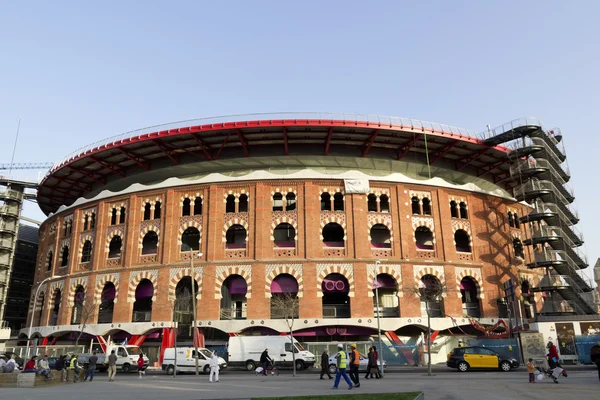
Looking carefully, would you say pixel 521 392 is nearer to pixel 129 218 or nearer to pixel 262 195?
pixel 262 195

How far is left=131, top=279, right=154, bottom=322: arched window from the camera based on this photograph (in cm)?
3807

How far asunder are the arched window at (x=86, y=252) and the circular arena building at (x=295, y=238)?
0.44ft

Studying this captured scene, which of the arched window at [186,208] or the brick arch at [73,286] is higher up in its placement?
the arched window at [186,208]

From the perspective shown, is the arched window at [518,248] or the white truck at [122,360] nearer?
the white truck at [122,360]

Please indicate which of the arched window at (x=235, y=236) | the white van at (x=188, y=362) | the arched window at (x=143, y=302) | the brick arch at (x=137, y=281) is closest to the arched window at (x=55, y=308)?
the arched window at (x=143, y=302)

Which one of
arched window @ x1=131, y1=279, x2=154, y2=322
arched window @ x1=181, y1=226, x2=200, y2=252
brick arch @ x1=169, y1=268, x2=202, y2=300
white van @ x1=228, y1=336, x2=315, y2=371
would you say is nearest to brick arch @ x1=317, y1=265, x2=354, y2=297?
white van @ x1=228, y1=336, x2=315, y2=371

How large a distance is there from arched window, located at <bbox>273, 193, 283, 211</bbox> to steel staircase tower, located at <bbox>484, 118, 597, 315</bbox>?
58.7 feet

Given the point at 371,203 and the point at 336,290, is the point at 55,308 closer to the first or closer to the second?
the point at 336,290

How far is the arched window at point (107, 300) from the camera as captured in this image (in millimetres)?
39969

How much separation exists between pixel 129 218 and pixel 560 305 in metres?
35.3

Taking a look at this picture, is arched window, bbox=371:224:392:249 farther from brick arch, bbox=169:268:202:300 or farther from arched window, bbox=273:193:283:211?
brick arch, bbox=169:268:202:300

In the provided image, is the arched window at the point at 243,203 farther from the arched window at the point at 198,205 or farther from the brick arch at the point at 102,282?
the brick arch at the point at 102,282

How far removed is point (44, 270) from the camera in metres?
47.2

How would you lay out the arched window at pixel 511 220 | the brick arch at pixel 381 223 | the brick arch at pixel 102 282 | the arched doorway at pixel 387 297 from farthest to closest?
the arched window at pixel 511 220 < the brick arch at pixel 102 282 < the brick arch at pixel 381 223 < the arched doorway at pixel 387 297
